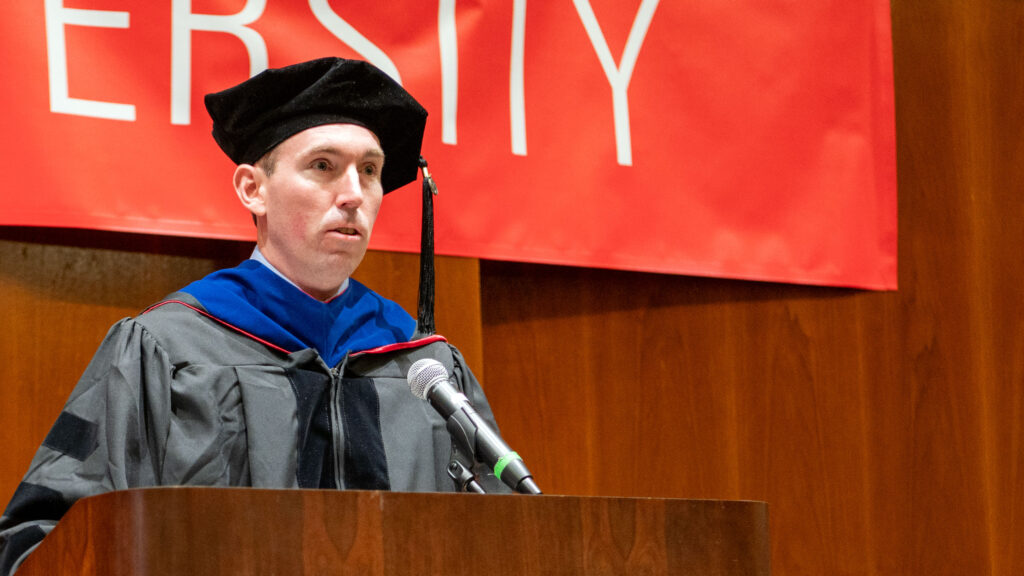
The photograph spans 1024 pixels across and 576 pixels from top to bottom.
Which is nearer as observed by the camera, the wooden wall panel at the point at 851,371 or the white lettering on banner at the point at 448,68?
the white lettering on banner at the point at 448,68

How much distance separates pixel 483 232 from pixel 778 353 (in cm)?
91

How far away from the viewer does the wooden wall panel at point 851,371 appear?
319 centimetres

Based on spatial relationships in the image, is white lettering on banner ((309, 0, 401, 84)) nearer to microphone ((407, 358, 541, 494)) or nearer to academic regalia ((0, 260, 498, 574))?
academic regalia ((0, 260, 498, 574))

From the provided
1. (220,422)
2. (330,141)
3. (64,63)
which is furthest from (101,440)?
(64,63)

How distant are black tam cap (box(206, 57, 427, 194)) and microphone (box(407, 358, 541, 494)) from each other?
2.35 ft

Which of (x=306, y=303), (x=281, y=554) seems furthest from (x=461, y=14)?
(x=281, y=554)

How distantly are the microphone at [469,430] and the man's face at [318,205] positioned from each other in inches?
22.4

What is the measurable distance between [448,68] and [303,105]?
28.1 inches

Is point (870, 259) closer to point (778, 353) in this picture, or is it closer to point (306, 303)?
point (778, 353)

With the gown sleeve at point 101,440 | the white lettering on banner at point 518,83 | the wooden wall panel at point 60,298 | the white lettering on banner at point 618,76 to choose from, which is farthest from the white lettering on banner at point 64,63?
the white lettering on banner at point 618,76

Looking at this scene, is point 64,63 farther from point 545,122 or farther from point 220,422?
point 545,122

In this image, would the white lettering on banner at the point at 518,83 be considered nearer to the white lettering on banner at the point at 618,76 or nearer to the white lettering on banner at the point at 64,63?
the white lettering on banner at the point at 618,76

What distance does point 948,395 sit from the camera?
3346 mm

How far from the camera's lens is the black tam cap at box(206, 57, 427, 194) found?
7.54 feet
